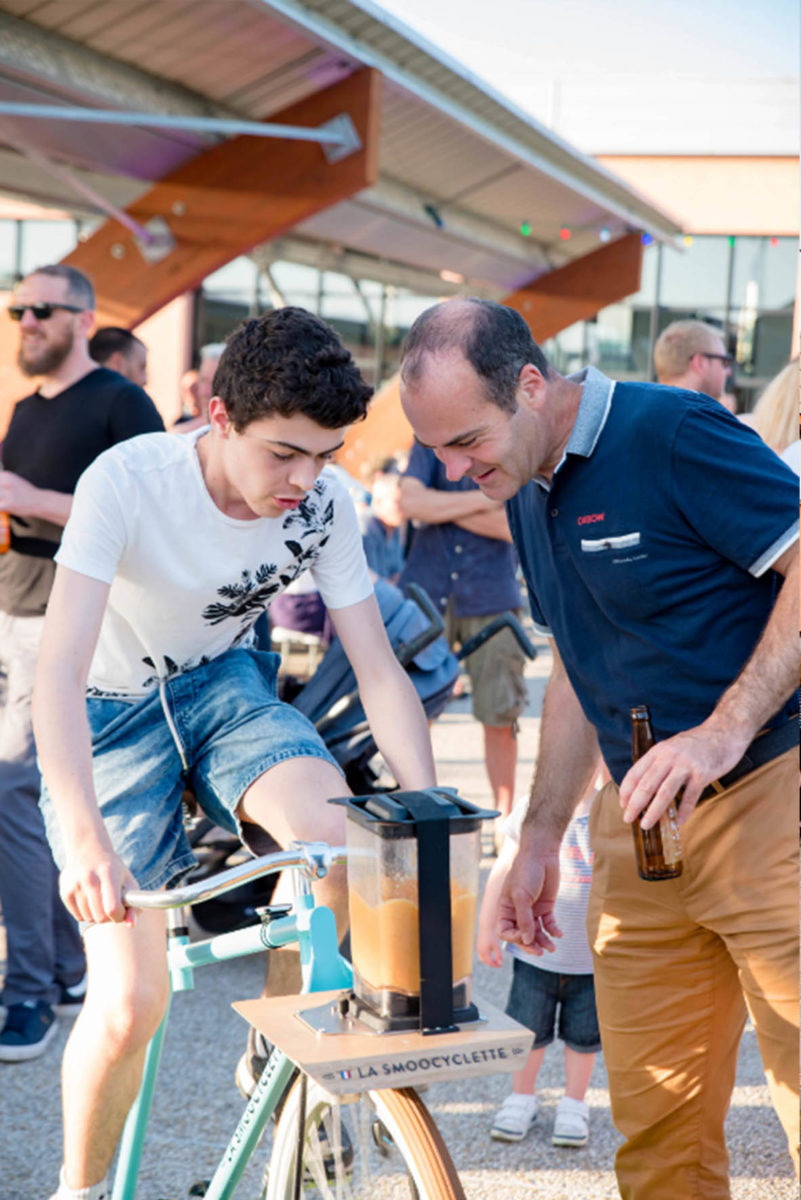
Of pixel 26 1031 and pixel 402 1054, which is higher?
pixel 402 1054

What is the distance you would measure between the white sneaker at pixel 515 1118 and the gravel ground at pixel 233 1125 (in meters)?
0.03

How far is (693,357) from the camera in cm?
509

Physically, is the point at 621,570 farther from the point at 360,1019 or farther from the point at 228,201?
the point at 228,201

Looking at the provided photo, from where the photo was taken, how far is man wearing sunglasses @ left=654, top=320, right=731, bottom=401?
509cm

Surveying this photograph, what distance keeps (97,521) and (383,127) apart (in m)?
8.50

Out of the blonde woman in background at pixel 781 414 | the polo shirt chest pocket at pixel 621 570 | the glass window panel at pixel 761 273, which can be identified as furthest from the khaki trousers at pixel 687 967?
the glass window panel at pixel 761 273

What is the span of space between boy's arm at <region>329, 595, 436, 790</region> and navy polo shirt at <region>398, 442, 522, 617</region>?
3463mm

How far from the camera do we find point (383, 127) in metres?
10.2

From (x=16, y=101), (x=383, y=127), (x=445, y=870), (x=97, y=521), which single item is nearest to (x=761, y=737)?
(x=445, y=870)

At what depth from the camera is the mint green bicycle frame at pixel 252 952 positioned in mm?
1989

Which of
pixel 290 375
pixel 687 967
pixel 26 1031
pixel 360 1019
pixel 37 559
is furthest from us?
pixel 37 559

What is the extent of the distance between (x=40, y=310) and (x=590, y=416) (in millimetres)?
2538

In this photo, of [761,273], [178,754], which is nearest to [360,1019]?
[178,754]

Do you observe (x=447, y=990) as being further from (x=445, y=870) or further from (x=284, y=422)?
(x=284, y=422)
